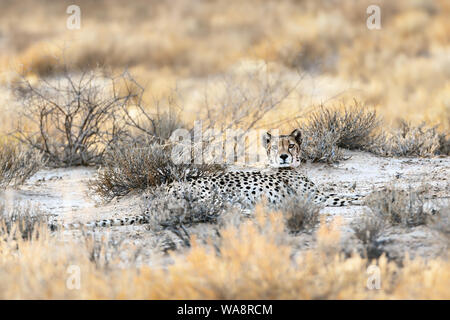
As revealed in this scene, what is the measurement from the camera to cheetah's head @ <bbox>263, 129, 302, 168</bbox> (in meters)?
6.49

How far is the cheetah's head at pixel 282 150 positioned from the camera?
21.3ft

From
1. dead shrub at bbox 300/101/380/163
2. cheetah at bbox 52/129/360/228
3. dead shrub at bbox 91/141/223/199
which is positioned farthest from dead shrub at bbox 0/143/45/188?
dead shrub at bbox 300/101/380/163

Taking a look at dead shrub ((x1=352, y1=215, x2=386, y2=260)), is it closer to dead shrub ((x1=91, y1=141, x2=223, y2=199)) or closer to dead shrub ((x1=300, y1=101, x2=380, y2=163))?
dead shrub ((x1=91, y1=141, x2=223, y2=199))

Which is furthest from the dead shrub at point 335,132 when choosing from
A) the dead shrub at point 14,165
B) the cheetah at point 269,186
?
the dead shrub at point 14,165


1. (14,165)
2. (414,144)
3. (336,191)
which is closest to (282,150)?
(336,191)

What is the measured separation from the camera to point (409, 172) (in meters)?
8.39

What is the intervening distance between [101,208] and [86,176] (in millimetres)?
2688

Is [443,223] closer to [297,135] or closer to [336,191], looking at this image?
[297,135]

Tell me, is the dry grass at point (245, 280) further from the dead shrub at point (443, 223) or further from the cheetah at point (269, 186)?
the cheetah at point (269, 186)

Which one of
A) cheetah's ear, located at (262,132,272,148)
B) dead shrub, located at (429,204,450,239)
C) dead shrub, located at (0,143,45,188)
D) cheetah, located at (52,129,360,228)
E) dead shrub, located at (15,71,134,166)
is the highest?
dead shrub, located at (15,71,134,166)

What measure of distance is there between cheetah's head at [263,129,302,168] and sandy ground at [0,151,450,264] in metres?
0.84

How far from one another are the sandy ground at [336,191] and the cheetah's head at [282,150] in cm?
84

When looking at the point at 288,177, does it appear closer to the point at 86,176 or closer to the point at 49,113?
the point at 86,176
